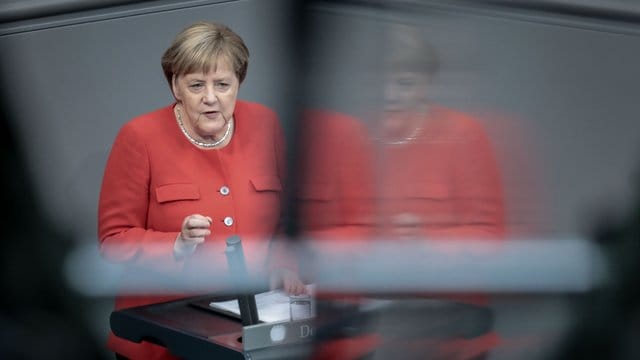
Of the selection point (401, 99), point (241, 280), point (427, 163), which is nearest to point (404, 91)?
point (401, 99)

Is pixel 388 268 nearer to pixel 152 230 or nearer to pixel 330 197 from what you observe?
pixel 330 197

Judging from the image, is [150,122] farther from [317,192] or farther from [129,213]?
[317,192]

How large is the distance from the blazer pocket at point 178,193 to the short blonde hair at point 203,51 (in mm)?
194

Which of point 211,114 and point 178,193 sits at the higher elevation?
point 211,114

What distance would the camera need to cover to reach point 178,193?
2.00m

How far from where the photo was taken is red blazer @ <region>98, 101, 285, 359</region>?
1872 millimetres

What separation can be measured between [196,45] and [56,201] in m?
0.39

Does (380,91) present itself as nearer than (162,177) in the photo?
Yes

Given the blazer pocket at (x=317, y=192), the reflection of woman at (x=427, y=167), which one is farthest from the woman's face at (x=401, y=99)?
the blazer pocket at (x=317, y=192)

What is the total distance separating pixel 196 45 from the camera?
6.47 ft

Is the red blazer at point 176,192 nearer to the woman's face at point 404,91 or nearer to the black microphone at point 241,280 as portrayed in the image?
the black microphone at point 241,280

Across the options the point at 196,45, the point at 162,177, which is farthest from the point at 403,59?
the point at 162,177

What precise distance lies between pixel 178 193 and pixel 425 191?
0.52 metres

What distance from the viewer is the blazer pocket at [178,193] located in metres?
1.99
